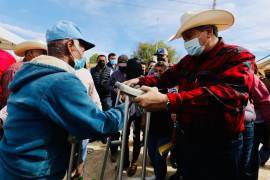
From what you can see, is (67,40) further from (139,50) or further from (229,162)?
(139,50)

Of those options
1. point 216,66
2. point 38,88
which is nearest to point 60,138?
point 38,88

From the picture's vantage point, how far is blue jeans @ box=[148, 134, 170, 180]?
4293 millimetres

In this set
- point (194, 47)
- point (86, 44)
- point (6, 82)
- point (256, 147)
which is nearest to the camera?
point (86, 44)

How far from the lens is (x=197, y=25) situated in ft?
8.11

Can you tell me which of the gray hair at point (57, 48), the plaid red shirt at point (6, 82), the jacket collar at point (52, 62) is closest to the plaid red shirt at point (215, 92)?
the jacket collar at point (52, 62)

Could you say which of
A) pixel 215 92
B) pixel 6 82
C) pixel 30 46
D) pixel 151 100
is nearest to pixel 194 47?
pixel 215 92

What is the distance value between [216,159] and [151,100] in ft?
3.26

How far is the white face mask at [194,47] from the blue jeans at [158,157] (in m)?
2.04

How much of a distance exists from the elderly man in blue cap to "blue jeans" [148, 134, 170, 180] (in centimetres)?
243

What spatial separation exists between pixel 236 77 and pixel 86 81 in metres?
2.56

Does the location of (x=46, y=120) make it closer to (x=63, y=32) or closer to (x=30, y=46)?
(x=63, y=32)

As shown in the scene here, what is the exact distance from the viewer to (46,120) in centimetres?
190

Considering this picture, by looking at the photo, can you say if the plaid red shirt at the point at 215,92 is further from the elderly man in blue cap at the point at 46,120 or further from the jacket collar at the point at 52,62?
the jacket collar at the point at 52,62

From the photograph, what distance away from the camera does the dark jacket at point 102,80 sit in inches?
283
